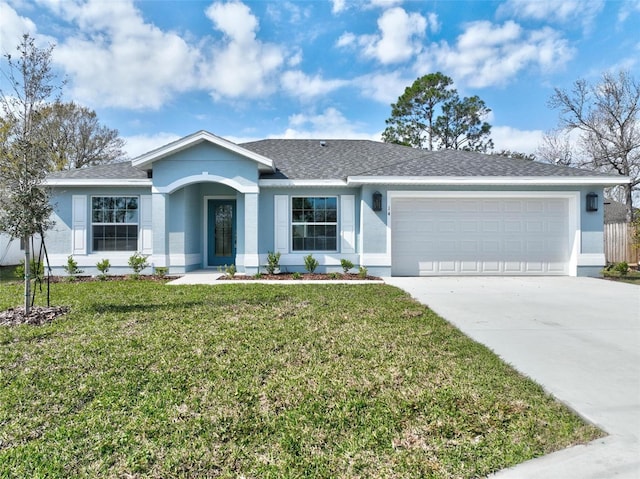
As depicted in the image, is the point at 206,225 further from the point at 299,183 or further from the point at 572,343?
the point at 572,343

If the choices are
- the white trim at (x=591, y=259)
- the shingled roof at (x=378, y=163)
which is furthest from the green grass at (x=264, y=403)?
the white trim at (x=591, y=259)

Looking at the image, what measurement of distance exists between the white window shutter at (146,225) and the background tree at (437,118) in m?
20.2

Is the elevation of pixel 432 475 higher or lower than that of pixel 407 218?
lower

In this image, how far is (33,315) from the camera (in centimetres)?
532

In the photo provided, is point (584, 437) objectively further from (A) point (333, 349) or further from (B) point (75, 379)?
(B) point (75, 379)

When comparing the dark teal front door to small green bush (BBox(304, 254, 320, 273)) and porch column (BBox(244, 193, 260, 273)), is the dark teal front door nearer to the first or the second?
porch column (BBox(244, 193, 260, 273))

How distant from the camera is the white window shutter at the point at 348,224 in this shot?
36.0 feet

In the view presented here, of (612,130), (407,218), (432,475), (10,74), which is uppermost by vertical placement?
(612,130)

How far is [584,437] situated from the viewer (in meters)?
2.30

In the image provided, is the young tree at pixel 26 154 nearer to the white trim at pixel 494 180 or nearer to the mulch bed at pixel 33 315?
the mulch bed at pixel 33 315

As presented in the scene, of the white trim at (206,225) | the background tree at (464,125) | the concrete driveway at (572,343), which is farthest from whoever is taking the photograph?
the background tree at (464,125)

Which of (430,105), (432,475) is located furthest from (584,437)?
(430,105)

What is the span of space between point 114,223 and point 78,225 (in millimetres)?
1097

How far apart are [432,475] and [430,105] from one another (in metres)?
27.3
